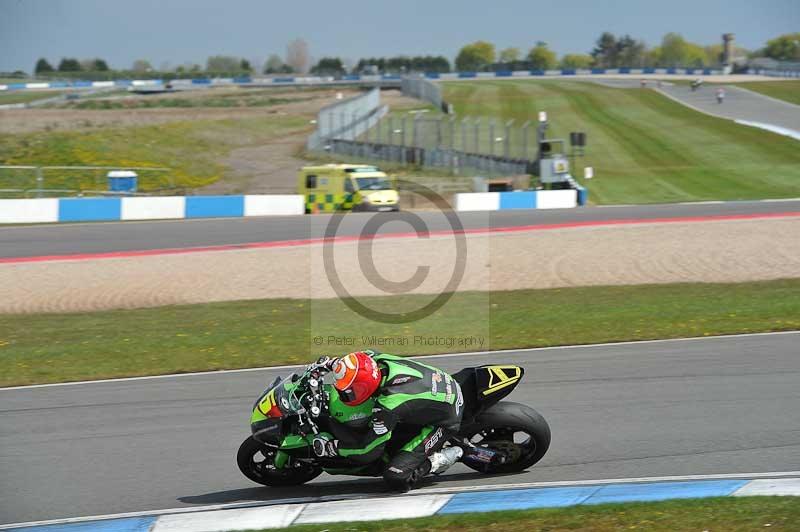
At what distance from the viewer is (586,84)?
8969 centimetres

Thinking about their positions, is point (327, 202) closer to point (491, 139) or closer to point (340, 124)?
point (491, 139)

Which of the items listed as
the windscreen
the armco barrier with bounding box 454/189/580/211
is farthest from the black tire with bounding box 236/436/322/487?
the armco barrier with bounding box 454/189/580/211

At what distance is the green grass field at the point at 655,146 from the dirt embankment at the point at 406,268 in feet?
49.1

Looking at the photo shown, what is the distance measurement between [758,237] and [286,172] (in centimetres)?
2764

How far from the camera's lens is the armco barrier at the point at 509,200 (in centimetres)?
3341

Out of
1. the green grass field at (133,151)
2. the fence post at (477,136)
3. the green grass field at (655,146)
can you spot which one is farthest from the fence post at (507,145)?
the green grass field at (133,151)

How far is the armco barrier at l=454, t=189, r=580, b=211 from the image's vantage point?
33406 mm

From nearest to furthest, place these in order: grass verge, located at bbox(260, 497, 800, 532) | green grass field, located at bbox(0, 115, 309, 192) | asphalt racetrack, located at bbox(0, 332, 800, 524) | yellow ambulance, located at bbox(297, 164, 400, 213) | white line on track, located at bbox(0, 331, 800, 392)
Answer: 1. grass verge, located at bbox(260, 497, 800, 532)
2. asphalt racetrack, located at bbox(0, 332, 800, 524)
3. white line on track, located at bbox(0, 331, 800, 392)
4. yellow ambulance, located at bbox(297, 164, 400, 213)
5. green grass field, located at bbox(0, 115, 309, 192)

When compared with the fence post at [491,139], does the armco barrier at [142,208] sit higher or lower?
lower

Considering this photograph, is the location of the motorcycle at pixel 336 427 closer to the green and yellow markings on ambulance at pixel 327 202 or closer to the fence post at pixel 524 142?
the green and yellow markings on ambulance at pixel 327 202

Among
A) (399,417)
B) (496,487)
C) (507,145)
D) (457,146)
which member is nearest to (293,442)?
(399,417)

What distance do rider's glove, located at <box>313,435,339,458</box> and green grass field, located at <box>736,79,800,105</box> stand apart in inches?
2768

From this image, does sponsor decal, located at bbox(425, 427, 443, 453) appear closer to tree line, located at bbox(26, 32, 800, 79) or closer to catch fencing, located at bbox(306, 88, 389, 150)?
catch fencing, located at bbox(306, 88, 389, 150)

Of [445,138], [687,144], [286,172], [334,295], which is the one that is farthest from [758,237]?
[687,144]
